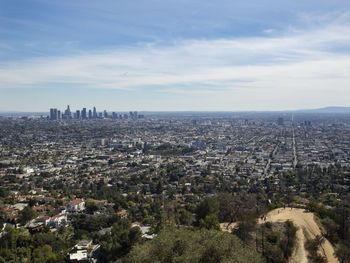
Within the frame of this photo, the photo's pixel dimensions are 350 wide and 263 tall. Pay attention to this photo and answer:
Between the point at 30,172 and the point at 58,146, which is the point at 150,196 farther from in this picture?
the point at 58,146

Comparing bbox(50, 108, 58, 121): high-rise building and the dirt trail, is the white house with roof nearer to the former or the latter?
the dirt trail

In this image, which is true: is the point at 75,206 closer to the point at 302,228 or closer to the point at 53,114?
the point at 302,228

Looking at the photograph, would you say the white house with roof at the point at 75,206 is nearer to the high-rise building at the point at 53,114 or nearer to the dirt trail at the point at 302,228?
the dirt trail at the point at 302,228

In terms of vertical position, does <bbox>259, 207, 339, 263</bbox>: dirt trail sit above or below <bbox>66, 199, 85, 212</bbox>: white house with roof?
above

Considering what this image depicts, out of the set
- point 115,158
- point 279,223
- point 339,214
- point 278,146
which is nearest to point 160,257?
point 279,223

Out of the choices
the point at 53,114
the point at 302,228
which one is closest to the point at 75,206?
the point at 302,228

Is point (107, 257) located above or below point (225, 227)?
below

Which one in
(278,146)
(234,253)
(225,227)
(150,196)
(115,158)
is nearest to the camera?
(234,253)

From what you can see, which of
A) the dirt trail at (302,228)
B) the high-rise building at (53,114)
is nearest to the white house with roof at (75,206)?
the dirt trail at (302,228)

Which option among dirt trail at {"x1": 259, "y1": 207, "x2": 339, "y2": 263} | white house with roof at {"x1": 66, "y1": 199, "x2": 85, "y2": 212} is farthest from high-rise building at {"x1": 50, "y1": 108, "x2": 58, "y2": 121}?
dirt trail at {"x1": 259, "y1": 207, "x2": 339, "y2": 263}
